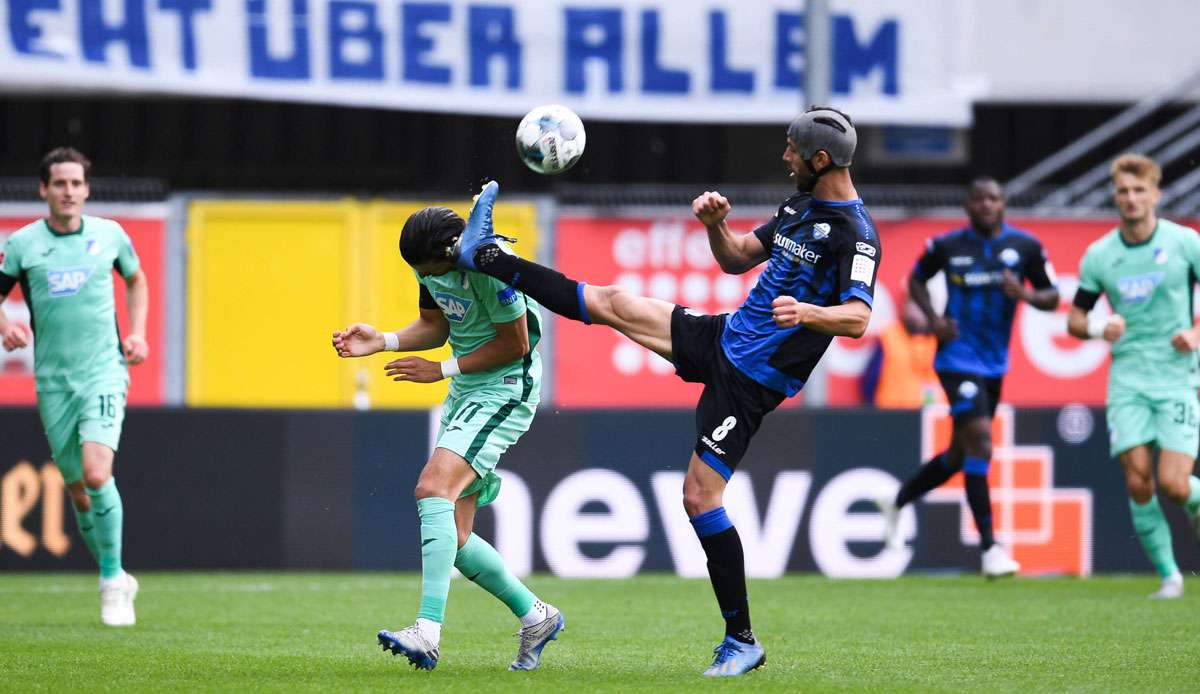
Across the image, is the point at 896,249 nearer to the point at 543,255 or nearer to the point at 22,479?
the point at 543,255

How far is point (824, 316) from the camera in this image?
6.87 m

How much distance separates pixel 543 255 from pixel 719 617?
277 inches

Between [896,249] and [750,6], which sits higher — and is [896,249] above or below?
below

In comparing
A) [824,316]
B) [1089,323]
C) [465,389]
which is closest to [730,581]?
[824,316]

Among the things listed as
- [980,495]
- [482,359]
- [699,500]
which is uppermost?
[482,359]

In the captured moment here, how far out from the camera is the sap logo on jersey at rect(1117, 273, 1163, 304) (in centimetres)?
1072

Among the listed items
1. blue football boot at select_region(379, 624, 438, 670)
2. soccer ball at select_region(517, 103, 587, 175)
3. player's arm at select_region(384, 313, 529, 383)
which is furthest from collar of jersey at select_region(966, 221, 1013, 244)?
blue football boot at select_region(379, 624, 438, 670)

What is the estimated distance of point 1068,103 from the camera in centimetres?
1869

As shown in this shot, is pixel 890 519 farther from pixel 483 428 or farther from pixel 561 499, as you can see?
pixel 483 428

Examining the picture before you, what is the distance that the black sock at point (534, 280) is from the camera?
23.3 feet

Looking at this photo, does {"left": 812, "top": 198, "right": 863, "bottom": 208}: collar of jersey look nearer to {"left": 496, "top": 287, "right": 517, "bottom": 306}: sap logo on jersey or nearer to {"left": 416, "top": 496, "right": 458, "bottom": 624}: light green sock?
{"left": 496, "top": 287, "right": 517, "bottom": 306}: sap logo on jersey

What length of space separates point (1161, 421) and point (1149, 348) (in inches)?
17.4

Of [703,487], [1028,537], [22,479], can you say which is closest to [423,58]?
[22,479]

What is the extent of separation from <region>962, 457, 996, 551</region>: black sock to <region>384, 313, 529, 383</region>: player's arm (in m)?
5.18
